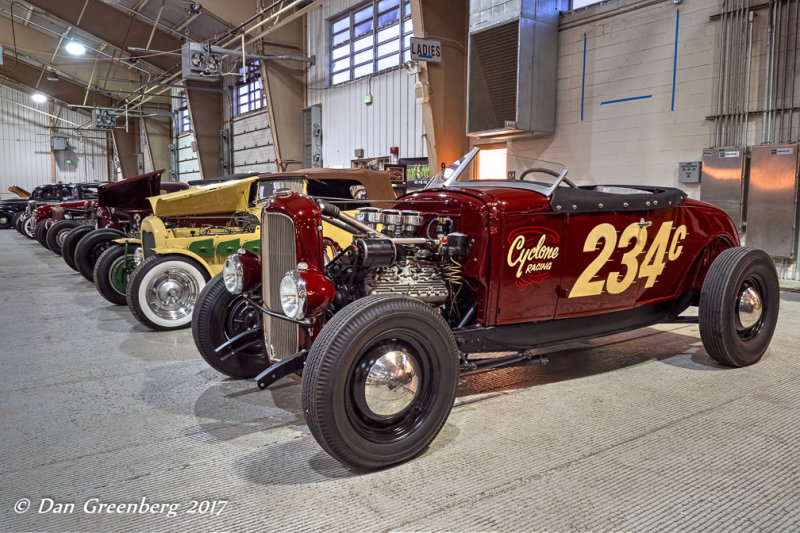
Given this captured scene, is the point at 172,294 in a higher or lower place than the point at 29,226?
lower

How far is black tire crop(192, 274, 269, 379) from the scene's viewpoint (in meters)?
3.32

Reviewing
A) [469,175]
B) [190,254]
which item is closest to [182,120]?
[190,254]

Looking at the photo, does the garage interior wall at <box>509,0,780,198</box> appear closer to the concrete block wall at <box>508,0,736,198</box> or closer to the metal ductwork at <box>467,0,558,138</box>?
the concrete block wall at <box>508,0,736,198</box>

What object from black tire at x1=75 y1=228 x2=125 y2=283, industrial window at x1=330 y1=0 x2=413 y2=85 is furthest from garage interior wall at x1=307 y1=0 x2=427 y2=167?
black tire at x1=75 y1=228 x2=125 y2=283

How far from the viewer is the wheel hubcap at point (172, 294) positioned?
4.94 meters

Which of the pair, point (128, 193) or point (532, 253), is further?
point (128, 193)

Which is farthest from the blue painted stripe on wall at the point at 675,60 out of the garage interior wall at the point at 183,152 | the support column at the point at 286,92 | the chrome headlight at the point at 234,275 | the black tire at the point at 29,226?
the garage interior wall at the point at 183,152

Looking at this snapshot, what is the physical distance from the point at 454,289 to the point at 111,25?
19493mm

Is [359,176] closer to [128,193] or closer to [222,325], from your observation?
[222,325]

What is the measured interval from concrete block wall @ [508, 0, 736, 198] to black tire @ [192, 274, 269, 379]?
6627 mm

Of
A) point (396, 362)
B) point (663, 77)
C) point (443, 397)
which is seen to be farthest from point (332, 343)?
point (663, 77)

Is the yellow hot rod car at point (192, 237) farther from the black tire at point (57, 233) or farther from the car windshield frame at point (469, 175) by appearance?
the black tire at point (57, 233)

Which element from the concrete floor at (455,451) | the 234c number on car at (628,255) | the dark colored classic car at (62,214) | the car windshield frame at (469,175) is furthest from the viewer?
the dark colored classic car at (62,214)

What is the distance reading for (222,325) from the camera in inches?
133
